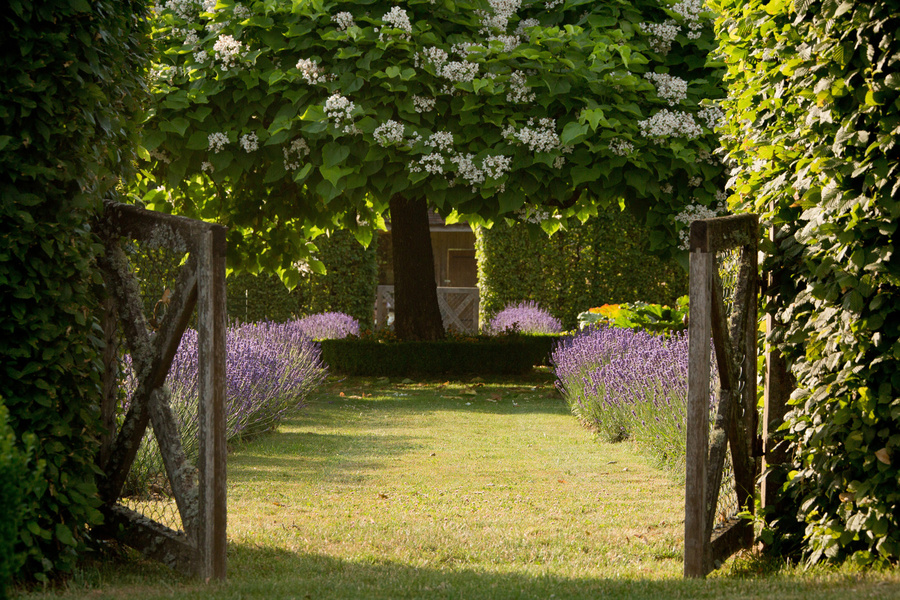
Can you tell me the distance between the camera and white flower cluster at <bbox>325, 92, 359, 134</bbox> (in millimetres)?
7605

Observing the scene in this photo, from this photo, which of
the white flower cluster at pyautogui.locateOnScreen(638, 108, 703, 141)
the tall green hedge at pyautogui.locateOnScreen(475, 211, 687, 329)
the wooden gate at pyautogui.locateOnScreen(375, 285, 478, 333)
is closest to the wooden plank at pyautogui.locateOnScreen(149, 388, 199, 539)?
A: the white flower cluster at pyautogui.locateOnScreen(638, 108, 703, 141)

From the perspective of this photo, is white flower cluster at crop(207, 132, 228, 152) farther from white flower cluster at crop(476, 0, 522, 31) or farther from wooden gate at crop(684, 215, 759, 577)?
wooden gate at crop(684, 215, 759, 577)

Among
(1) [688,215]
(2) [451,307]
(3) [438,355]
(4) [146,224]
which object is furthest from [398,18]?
(2) [451,307]

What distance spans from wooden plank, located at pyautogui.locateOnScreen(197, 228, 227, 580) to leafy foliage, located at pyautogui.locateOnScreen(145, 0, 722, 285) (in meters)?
4.29

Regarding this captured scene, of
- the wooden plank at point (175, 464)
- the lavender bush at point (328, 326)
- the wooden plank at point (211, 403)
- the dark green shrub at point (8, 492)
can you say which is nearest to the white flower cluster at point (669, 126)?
the wooden plank at point (211, 403)

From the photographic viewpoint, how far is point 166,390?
153 inches

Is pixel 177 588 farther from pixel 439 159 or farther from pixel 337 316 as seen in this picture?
pixel 337 316

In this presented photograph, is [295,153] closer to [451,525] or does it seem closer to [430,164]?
[430,164]

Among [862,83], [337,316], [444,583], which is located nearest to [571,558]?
[444,583]

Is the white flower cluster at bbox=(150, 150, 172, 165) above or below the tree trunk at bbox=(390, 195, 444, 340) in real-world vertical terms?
above

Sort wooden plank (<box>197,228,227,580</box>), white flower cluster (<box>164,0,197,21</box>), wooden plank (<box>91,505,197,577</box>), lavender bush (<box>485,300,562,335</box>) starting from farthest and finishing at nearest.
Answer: lavender bush (<box>485,300,562,335</box>) → white flower cluster (<box>164,0,197,21</box>) → wooden plank (<box>91,505,197,577</box>) → wooden plank (<box>197,228,227,580</box>)

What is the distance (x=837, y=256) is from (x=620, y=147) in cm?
465

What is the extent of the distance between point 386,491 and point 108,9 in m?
3.59

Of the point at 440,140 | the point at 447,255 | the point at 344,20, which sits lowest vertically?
the point at 447,255
